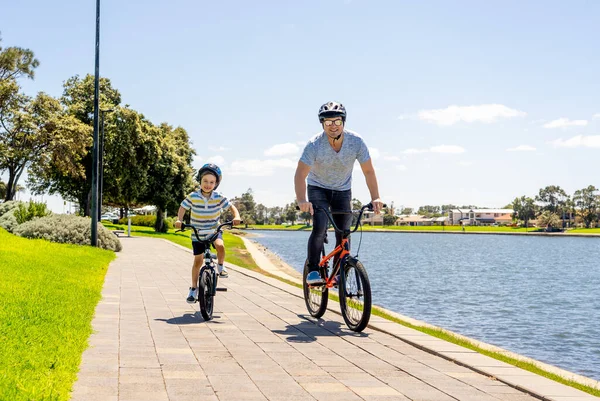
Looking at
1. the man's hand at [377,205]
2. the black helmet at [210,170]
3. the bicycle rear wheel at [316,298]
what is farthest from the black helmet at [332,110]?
the bicycle rear wheel at [316,298]

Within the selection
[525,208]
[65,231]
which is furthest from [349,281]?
[525,208]

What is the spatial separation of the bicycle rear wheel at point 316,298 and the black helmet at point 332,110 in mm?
1811

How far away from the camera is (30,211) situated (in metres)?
27.1

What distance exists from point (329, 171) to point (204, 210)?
1641mm

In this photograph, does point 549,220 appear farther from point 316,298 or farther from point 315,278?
point 315,278

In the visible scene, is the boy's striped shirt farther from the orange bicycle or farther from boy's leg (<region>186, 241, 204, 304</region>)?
the orange bicycle

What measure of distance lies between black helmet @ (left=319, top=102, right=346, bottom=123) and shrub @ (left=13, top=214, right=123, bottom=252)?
1673 cm

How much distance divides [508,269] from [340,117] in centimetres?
3335

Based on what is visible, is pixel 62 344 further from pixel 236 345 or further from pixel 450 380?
pixel 450 380

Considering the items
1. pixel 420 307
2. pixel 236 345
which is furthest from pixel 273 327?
pixel 420 307

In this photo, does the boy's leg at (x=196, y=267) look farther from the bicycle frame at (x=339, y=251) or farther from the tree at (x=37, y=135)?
the tree at (x=37, y=135)

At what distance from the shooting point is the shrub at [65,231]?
21797 millimetres

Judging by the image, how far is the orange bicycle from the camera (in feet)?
22.1

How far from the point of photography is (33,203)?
27.6m
